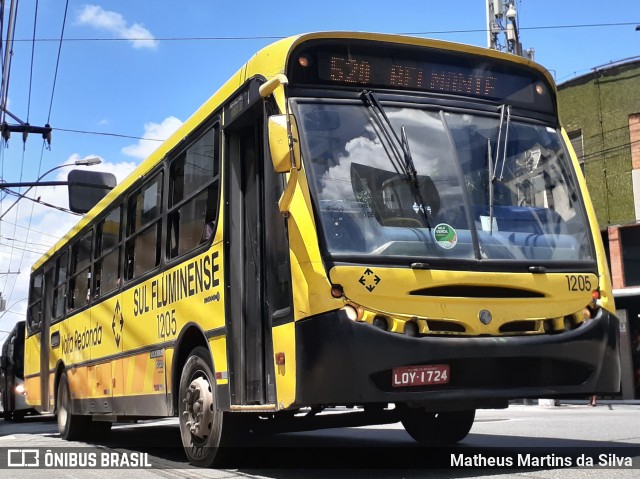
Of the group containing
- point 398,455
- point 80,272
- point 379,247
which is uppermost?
point 80,272

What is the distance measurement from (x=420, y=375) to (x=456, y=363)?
0.92ft

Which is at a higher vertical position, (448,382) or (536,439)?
(448,382)

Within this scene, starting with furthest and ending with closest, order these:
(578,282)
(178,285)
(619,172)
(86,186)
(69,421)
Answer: (619,172) < (86,186) < (69,421) < (178,285) < (578,282)

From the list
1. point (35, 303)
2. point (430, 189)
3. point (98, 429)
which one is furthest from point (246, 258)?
point (35, 303)

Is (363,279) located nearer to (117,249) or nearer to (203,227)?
(203,227)

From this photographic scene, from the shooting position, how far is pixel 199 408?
6898mm

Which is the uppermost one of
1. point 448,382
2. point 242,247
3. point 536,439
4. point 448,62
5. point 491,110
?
point 448,62

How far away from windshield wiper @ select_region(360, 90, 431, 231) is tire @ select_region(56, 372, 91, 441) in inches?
312

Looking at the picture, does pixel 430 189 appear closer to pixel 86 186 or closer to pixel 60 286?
pixel 60 286

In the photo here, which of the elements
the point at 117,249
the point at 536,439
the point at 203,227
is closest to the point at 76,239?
the point at 117,249

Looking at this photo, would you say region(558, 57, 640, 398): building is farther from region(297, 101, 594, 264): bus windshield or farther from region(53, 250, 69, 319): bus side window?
region(297, 101, 594, 264): bus windshield

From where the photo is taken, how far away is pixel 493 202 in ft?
19.6

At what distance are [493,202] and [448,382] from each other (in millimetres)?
1430

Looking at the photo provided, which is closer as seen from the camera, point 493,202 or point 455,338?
point 455,338
